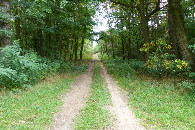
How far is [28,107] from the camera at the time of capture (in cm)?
586

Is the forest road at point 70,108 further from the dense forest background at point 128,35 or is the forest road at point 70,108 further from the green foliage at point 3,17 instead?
the green foliage at point 3,17

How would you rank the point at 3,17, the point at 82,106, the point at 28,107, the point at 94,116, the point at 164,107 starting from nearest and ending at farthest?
the point at 94,116
the point at 164,107
the point at 28,107
the point at 82,106
the point at 3,17

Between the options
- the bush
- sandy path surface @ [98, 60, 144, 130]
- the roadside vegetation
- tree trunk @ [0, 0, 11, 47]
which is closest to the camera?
sandy path surface @ [98, 60, 144, 130]

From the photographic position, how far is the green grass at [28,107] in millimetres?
4614

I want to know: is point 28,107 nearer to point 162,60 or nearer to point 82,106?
point 82,106

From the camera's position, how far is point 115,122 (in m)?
4.79

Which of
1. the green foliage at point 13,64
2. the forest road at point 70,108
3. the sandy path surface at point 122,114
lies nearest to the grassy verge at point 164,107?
the sandy path surface at point 122,114

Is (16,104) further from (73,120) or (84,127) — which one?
(84,127)

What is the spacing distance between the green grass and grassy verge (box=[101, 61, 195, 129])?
359 centimetres

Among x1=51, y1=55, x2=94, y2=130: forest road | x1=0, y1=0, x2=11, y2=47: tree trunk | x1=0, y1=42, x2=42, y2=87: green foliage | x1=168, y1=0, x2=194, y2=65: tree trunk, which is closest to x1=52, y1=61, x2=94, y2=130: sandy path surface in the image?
x1=51, y1=55, x2=94, y2=130: forest road

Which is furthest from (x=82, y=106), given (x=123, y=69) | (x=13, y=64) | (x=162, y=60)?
(x=123, y=69)

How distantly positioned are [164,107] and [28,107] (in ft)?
19.2

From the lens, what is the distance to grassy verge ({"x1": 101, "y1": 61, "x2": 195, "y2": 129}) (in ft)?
15.1

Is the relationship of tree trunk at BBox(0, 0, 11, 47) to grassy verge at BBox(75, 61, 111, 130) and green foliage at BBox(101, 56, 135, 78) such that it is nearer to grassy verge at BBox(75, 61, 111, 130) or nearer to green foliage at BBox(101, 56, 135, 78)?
grassy verge at BBox(75, 61, 111, 130)
